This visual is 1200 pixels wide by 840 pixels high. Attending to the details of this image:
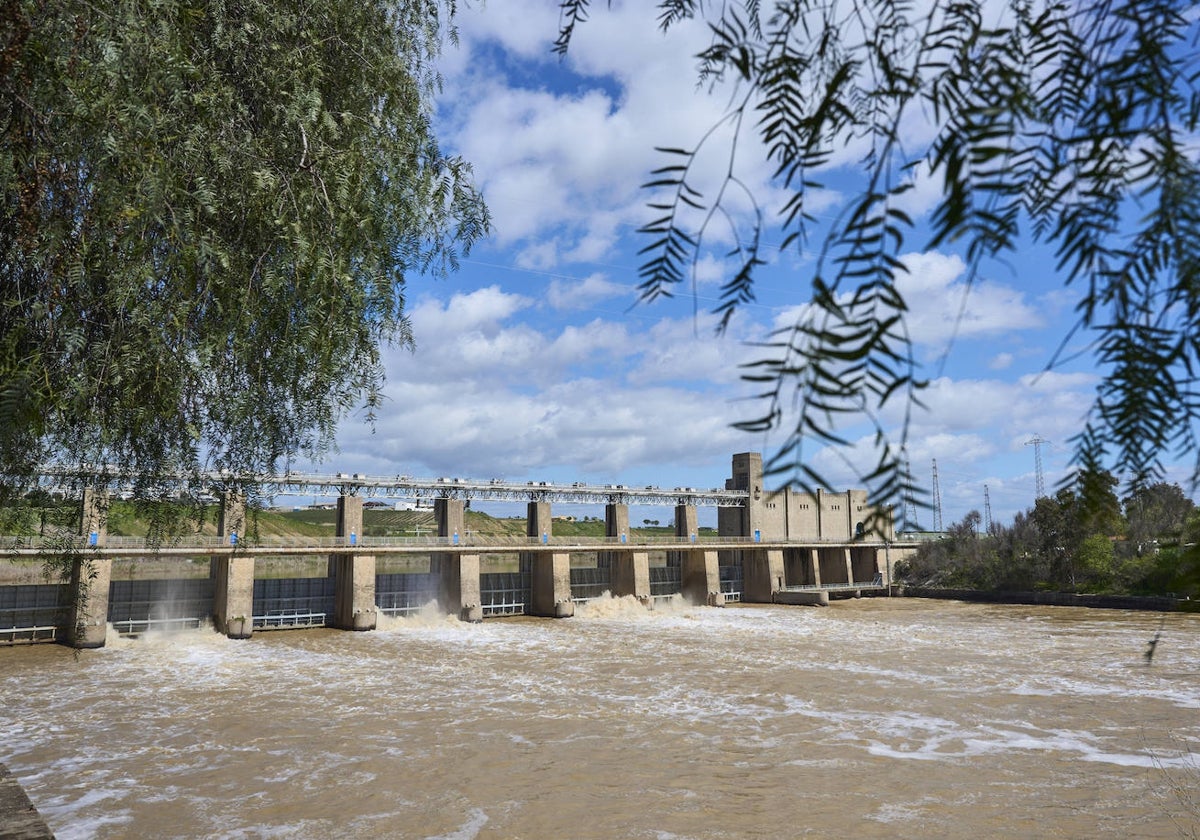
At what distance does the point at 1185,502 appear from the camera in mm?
1264

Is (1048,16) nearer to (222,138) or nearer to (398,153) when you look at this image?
(222,138)

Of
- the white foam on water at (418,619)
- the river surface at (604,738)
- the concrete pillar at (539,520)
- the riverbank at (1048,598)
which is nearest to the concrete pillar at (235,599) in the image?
the river surface at (604,738)

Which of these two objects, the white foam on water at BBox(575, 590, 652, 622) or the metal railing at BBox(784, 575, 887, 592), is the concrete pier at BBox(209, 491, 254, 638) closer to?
the white foam on water at BBox(575, 590, 652, 622)

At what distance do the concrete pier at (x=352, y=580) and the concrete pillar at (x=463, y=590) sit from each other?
5064 millimetres

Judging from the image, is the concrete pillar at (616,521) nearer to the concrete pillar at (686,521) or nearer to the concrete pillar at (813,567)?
the concrete pillar at (686,521)

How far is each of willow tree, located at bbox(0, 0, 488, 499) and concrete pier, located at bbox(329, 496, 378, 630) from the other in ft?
119

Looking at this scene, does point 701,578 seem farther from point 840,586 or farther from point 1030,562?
point 1030,562

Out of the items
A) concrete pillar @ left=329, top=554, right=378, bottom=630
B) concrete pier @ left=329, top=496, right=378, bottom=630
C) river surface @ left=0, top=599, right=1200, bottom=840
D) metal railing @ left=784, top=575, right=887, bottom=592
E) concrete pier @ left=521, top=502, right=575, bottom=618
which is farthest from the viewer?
metal railing @ left=784, top=575, right=887, bottom=592

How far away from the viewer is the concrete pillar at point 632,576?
52.6m

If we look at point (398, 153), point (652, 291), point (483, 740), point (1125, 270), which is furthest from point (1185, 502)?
point (483, 740)

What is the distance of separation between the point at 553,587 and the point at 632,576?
707 cm

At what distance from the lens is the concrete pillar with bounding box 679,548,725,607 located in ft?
185

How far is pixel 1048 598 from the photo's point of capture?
55000 mm

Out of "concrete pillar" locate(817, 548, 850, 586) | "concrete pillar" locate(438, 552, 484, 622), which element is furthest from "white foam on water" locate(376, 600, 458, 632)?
"concrete pillar" locate(817, 548, 850, 586)
